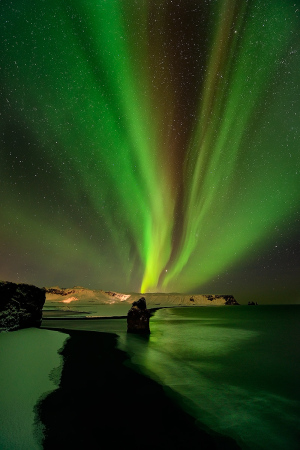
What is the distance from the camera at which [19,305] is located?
16969 mm

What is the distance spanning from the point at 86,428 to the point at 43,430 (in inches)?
27.4

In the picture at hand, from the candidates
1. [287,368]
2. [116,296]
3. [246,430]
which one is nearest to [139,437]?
[246,430]

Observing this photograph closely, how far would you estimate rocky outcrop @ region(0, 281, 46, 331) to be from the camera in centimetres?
1562

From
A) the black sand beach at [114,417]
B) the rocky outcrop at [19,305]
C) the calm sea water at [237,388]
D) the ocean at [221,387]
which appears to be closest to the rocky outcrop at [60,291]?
the rocky outcrop at [19,305]

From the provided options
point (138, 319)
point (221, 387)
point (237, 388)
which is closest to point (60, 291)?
point (138, 319)

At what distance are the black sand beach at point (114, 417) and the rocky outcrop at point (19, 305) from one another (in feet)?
30.2

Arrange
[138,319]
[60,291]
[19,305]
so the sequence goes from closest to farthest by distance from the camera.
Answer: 1. [19,305]
2. [138,319]
3. [60,291]

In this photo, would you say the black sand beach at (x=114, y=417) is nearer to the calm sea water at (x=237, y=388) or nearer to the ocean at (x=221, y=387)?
the ocean at (x=221, y=387)

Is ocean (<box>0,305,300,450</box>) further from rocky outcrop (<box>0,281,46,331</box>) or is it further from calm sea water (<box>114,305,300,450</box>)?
rocky outcrop (<box>0,281,46,331</box>)

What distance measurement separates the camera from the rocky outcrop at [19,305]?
15625 mm

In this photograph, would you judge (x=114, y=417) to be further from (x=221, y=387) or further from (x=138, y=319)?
(x=138, y=319)

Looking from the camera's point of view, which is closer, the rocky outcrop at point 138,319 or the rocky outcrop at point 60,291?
the rocky outcrop at point 138,319

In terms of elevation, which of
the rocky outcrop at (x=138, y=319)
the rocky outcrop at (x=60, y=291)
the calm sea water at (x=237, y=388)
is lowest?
the calm sea water at (x=237, y=388)

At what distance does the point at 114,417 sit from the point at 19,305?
1392 centimetres
